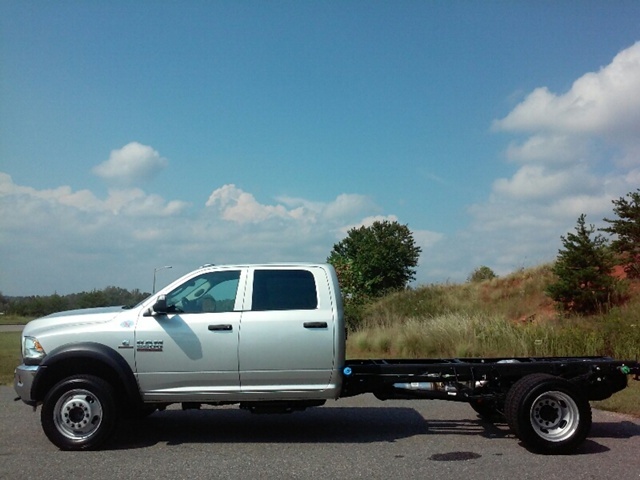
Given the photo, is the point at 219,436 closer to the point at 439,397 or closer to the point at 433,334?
the point at 439,397

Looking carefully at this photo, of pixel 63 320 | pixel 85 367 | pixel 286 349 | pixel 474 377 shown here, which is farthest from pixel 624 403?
pixel 63 320

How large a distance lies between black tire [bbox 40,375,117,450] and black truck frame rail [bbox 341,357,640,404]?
2.84m

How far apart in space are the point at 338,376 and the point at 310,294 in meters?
1.06

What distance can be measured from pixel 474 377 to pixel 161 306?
3.96 meters

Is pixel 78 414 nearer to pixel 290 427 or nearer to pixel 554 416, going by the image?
pixel 290 427

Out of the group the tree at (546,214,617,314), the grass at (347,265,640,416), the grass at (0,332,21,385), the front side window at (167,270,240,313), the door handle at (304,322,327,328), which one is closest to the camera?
the door handle at (304,322,327,328)

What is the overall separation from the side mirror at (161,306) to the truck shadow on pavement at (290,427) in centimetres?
165

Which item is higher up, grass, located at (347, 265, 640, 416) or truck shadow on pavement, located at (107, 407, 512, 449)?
grass, located at (347, 265, 640, 416)

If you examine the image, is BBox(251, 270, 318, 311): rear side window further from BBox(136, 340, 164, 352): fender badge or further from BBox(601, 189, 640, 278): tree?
BBox(601, 189, 640, 278): tree

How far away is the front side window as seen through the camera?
8102 millimetres

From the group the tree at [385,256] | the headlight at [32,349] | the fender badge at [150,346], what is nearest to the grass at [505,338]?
the fender badge at [150,346]

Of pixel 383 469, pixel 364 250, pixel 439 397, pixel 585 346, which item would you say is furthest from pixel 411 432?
pixel 364 250

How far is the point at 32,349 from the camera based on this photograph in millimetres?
7953

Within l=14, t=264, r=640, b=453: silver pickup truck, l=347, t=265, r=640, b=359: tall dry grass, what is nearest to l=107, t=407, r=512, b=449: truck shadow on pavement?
l=14, t=264, r=640, b=453: silver pickup truck
